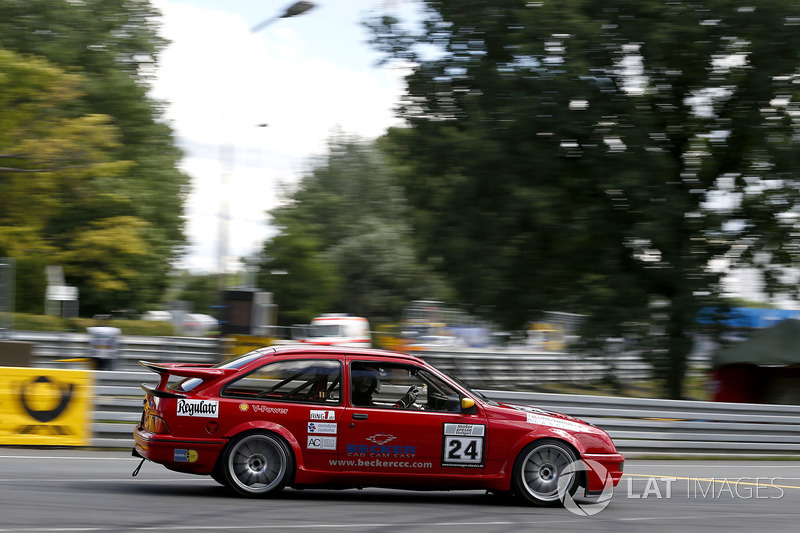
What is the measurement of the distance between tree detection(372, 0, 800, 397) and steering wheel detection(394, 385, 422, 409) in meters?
8.86

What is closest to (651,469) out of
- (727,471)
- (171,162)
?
(727,471)

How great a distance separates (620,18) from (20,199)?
18539mm

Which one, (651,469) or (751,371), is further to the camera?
(751,371)

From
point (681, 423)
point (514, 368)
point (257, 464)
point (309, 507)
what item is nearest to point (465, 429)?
point (309, 507)

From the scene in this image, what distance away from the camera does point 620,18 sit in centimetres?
1645

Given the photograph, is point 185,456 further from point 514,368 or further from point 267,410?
point 514,368

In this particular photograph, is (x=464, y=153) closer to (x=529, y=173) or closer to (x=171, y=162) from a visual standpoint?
(x=529, y=173)

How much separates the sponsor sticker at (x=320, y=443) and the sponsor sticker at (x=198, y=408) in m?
0.88

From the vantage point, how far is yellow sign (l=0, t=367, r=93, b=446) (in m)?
11.3

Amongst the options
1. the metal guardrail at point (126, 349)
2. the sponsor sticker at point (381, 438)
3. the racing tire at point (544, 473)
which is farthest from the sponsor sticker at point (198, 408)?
the metal guardrail at point (126, 349)

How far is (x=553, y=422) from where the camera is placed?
334 inches

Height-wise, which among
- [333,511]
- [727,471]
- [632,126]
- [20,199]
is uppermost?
[632,126]

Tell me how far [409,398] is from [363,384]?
1.53 feet

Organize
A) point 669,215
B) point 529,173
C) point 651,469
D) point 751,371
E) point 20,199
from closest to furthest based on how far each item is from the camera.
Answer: point 651,469
point 669,215
point 529,173
point 751,371
point 20,199
